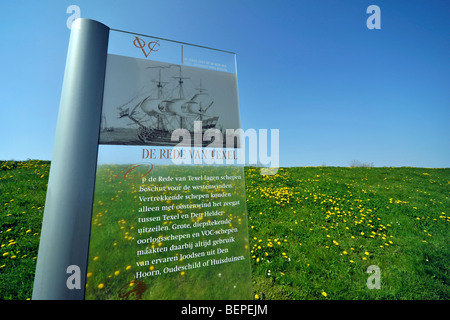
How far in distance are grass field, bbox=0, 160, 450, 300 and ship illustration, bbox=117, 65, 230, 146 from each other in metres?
3.01

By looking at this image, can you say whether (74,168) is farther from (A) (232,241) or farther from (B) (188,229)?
(A) (232,241)

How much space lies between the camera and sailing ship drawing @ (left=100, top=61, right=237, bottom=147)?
2.75 meters

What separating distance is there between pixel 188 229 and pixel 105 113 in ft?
6.56

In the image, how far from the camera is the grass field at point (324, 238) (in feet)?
11.3

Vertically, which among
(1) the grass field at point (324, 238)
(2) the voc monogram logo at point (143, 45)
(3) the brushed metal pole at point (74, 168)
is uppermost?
(2) the voc monogram logo at point (143, 45)

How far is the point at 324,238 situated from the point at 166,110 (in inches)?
189

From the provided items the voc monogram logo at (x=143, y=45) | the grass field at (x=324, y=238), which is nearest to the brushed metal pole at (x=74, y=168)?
the voc monogram logo at (x=143, y=45)

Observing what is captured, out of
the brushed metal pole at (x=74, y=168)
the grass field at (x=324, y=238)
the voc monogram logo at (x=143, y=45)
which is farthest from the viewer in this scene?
the grass field at (x=324, y=238)

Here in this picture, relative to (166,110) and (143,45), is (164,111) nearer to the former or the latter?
(166,110)

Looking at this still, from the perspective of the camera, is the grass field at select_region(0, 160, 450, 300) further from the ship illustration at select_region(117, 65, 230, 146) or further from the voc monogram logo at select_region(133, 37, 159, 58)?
the voc monogram logo at select_region(133, 37, 159, 58)

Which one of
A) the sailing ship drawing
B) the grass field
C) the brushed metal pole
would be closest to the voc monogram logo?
the sailing ship drawing

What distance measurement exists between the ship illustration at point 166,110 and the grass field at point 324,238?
3.01m

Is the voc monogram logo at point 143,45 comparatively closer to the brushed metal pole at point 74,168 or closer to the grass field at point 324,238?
the brushed metal pole at point 74,168

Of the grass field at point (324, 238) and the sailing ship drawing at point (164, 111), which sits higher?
the sailing ship drawing at point (164, 111)
